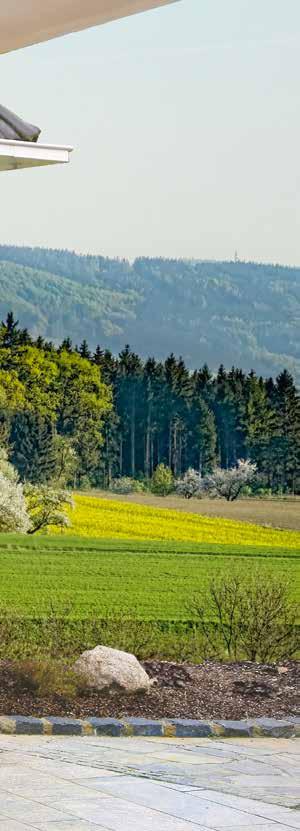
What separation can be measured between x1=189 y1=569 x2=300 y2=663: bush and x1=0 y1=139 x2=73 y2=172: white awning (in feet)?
16.6

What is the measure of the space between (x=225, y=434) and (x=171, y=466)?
1.46 ft

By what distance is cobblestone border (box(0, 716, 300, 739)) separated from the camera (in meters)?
5.63

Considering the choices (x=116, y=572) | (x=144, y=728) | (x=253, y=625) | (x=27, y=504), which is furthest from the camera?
(x=27, y=504)

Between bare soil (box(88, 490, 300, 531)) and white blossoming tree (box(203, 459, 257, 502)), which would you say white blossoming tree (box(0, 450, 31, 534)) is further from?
white blossoming tree (box(203, 459, 257, 502))

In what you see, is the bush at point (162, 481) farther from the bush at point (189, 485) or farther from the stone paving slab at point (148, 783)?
the stone paving slab at point (148, 783)

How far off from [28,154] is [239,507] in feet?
22.1

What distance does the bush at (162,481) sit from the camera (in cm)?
912

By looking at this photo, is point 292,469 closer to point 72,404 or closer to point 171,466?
point 171,466

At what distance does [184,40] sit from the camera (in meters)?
8.88

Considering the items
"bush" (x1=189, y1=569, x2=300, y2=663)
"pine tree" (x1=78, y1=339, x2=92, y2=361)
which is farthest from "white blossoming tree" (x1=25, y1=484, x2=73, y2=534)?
"bush" (x1=189, y1=569, x2=300, y2=663)

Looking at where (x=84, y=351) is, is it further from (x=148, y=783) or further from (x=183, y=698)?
(x=148, y=783)

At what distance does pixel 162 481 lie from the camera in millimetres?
9148

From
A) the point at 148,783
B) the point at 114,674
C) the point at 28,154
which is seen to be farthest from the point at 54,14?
the point at 114,674

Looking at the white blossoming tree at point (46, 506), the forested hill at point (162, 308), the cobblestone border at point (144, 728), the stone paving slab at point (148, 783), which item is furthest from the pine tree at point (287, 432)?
the stone paving slab at point (148, 783)
